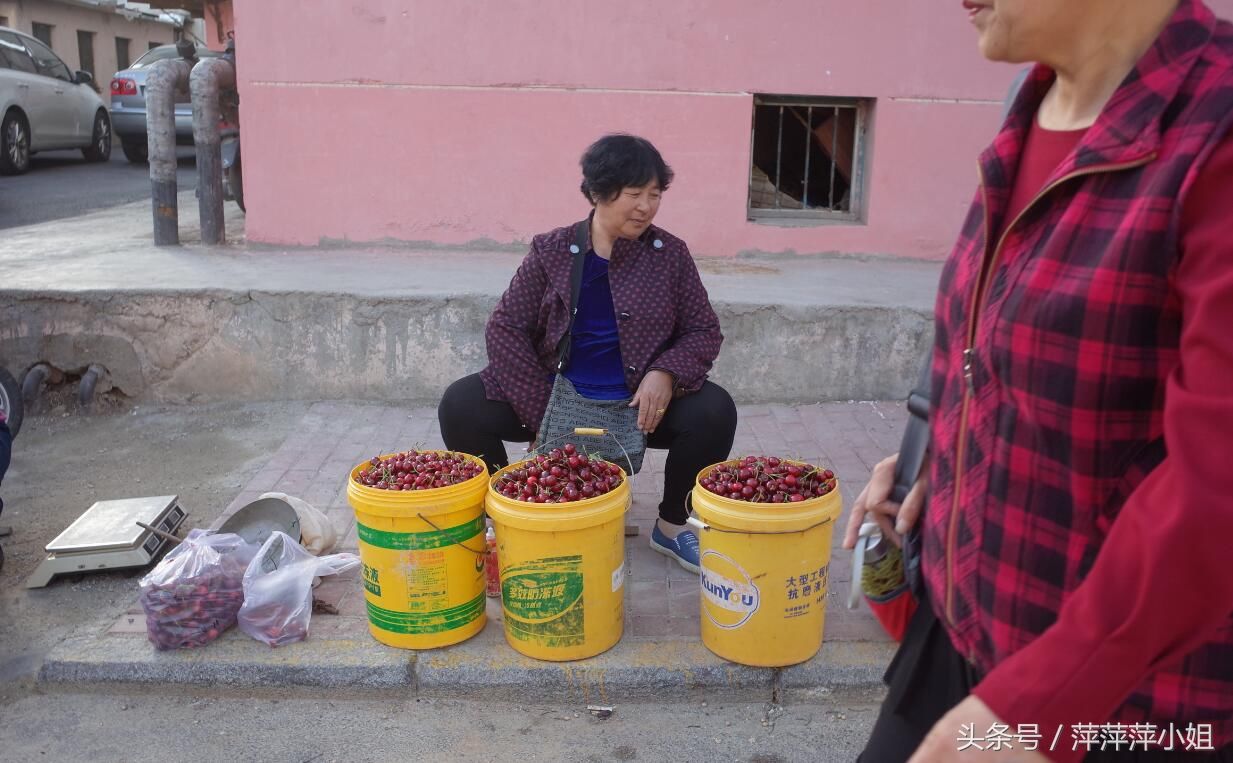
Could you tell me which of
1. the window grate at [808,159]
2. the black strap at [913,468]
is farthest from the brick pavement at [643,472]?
the window grate at [808,159]

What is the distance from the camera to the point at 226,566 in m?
3.13

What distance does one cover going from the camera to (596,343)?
3.56 meters

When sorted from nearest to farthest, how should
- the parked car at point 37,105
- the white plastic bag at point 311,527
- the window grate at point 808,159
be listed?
the white plastic bag at point 311,527 → the window grate at point 808,159 → the parked car at point 37,105

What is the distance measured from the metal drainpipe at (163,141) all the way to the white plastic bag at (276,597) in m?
3.92

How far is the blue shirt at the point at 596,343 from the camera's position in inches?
140

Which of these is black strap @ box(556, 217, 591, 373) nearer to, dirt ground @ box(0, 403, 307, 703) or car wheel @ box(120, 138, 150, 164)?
dirt ground @ box(0, 403, 307, 703)

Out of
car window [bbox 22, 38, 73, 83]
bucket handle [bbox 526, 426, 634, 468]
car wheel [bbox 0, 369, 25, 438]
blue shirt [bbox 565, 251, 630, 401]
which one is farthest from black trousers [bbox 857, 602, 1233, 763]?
car window [bbox 22, 38, 73, 83]

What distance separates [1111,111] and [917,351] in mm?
4252

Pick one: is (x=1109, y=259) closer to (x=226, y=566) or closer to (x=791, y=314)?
(x=226, y=566)

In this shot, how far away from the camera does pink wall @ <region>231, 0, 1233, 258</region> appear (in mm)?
6082

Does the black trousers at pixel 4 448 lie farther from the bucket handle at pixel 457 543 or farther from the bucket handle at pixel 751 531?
the bucket handle at pixel 751 531

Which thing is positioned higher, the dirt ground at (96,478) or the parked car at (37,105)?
the parked car at (37,105)

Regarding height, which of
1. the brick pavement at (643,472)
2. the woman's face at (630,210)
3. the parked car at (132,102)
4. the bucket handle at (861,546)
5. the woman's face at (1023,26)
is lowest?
the brick pavement at (643,472)

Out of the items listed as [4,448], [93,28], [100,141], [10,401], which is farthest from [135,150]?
[4,448]
